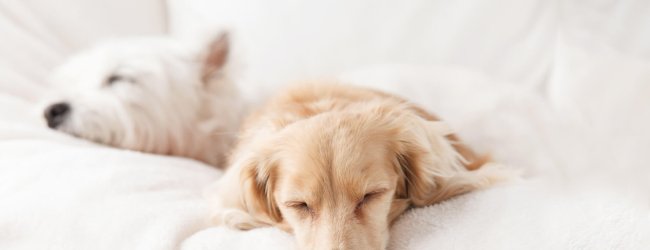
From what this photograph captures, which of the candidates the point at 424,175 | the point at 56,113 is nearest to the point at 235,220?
the point at 424,175

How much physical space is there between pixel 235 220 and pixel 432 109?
2.32 feet

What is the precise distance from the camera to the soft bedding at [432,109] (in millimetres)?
759

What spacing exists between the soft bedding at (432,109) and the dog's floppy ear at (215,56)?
0.10 meters

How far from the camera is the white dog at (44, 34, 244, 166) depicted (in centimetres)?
173

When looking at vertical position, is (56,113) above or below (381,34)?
below

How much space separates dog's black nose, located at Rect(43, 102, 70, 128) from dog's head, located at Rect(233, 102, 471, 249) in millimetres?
758

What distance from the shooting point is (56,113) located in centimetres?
169

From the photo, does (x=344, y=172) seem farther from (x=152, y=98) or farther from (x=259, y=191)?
(x=152, y=98)

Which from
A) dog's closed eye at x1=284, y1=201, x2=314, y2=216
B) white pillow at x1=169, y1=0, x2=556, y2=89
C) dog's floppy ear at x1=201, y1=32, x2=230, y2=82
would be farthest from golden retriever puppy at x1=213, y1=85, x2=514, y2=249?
dog's floppy ear at x1=201, y1=32, x2=230, y2=82

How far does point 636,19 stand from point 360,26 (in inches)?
43.1

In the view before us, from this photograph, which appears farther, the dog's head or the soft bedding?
the dog's head

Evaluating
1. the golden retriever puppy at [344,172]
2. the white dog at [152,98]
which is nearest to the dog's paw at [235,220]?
the golden retriever puppy at [344,172]

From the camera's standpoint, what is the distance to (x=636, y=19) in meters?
0.85

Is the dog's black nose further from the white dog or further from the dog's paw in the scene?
the dog's paw
